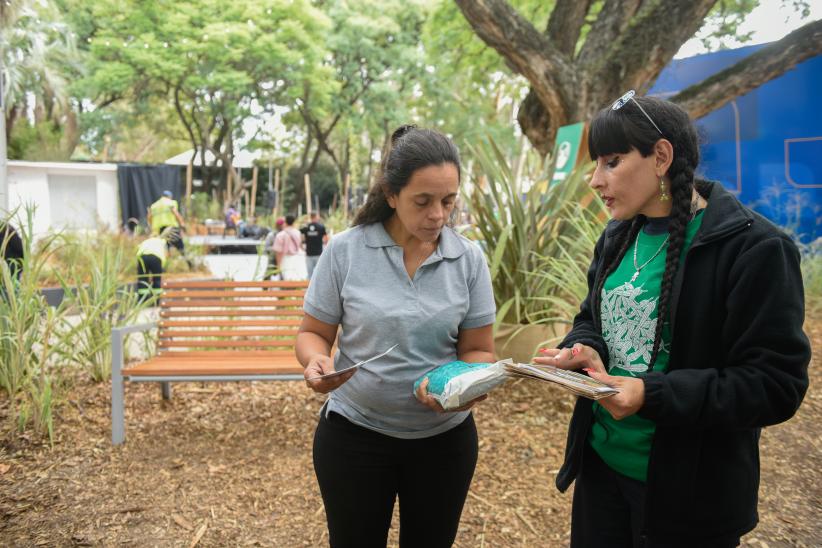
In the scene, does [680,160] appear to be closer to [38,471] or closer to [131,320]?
[38,471]

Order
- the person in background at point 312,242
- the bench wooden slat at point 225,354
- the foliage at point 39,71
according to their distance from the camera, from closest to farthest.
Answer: the bench wooden slat at point 225,354, the person in background at point 312,242, the foliage at point 39,71

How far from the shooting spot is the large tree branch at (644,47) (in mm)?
7352

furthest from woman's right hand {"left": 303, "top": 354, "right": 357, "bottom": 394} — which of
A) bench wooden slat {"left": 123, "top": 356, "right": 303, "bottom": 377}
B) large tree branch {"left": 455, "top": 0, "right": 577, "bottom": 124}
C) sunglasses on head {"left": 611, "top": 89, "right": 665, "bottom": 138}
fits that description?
large tree branch {"left": 455, "top": 0, "right": 577, "bottom": 124}

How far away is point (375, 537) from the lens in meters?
1.92

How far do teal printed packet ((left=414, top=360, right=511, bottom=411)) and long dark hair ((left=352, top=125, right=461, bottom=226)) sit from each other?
0.54 meters

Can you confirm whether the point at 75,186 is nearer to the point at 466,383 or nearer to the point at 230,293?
the point at 230,293

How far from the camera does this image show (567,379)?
1.38 m

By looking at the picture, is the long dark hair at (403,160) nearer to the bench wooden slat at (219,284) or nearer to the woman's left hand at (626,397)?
the woman's left hand at (626,397)

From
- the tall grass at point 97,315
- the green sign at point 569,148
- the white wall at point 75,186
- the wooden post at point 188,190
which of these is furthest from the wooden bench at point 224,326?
the white wall at point 75,186

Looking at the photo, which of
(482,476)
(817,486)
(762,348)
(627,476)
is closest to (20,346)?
(482,476)

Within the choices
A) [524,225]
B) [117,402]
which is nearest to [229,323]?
[117,402]

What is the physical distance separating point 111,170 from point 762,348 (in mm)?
24111

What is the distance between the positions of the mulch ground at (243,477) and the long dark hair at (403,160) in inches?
64.3

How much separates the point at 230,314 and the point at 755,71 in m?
6.45
